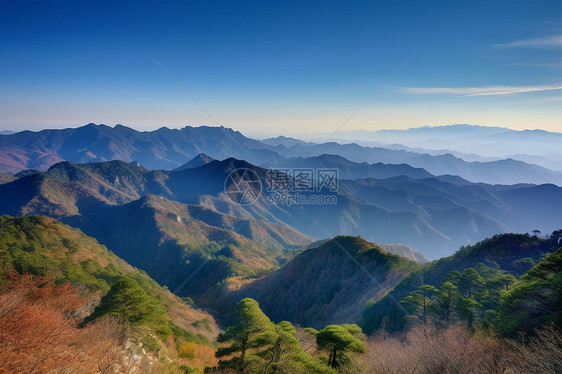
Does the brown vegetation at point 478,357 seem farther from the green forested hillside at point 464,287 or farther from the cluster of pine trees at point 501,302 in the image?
the green forested hillside at point 464,287

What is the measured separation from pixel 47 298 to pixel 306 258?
2649 inches

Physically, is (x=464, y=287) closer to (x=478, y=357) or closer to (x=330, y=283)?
(x=478, y=357)

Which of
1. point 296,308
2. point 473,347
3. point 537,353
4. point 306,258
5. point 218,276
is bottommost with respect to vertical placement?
point 218,276

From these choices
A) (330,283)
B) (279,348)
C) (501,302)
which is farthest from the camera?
(330,283)

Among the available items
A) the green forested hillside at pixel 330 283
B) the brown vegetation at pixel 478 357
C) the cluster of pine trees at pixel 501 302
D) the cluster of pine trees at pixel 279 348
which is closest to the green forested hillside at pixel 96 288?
the cluster of pine trees at pixel 279 348

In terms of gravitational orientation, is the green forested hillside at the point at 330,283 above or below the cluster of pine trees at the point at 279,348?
below

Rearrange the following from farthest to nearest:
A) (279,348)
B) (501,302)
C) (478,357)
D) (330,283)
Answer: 1. (330,283)
2. (501,302)
3. (279,348)
4. (478,357)

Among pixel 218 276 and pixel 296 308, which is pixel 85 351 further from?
pixel 218 276

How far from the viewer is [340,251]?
245ft

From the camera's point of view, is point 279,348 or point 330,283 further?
point 330,283

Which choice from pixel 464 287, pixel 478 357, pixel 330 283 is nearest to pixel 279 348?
pixel 478 357

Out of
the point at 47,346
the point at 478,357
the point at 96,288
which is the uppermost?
the point at 47,346

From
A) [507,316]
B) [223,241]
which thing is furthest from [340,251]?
[223,241]

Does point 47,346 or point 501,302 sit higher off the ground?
point 47,346
